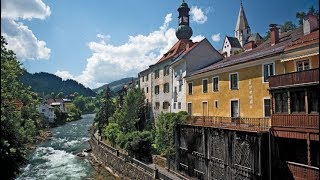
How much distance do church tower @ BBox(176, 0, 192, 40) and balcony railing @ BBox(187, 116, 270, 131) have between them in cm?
2761

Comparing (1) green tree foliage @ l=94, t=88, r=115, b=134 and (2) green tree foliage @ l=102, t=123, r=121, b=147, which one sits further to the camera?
(1) green tree foliage @ l=94, t=88, r=115, b=134

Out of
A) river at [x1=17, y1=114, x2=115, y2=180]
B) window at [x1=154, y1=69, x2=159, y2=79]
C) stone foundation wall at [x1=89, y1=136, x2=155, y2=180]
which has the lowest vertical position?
river at [x1=17, y1=114, x2=115, y2=180]

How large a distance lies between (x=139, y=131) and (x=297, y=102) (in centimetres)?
2632

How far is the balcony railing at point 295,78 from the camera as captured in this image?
17.6 meters

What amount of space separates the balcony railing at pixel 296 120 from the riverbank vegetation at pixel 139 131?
12.5 metres

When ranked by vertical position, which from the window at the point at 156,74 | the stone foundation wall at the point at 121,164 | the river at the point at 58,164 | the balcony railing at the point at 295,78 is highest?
the window at the point at 156,74

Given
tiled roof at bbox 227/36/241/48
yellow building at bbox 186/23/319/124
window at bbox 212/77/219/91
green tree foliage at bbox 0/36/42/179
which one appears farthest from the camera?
tiled roof at bbox 227/36/241/48

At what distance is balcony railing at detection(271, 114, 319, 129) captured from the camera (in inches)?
684

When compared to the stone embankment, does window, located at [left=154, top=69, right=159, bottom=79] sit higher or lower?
higher

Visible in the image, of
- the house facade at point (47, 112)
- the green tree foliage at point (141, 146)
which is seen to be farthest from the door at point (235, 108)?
the house facade at point (47, 112)

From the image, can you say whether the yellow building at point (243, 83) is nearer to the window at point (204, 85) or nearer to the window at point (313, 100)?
the window at point (204, 85)

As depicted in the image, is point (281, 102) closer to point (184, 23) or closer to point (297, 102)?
point (297, 102)

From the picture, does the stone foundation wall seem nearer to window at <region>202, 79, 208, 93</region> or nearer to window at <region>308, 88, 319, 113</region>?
window at <region>202, 79, 208, 93</region>

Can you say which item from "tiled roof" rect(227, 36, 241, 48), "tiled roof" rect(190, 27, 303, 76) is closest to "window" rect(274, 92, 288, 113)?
"tiled roof" rect(190, 27, 303, 76)
